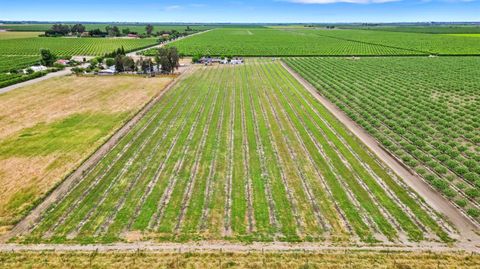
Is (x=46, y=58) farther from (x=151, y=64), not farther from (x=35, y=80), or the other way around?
(x=151, y=64)

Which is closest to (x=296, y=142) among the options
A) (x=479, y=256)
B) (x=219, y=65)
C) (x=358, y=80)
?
(x=479, y=256)

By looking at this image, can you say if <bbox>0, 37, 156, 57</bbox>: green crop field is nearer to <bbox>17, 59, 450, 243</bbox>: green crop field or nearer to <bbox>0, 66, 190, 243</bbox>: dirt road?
<bbox>0, 66, 190, 243</bbox>: dirt road

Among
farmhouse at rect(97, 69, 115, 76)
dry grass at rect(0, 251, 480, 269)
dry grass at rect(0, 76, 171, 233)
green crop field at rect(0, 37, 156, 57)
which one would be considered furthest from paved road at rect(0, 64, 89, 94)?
dry grass at rect(0, 251, 480, 269)

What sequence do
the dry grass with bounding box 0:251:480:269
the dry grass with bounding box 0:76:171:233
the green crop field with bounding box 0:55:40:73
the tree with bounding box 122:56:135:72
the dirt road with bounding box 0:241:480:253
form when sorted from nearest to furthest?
1. the dry grass with bounding box 0:251:480:269
2. the dirt road with bounding box 0:241:480:253
3. the dry grass with bounding box 0:76:171:233
4. the tree with bounding box 122:56:135:72
5. the green crop field with bounding box 0:55:40:73

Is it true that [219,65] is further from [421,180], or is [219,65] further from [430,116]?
[421,180]

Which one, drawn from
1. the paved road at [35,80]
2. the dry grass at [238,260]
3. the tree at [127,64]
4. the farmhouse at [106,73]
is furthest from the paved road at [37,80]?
the dry grass at [238,260]

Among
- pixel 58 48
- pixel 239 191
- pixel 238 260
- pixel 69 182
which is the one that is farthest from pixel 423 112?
pixel 58 48
